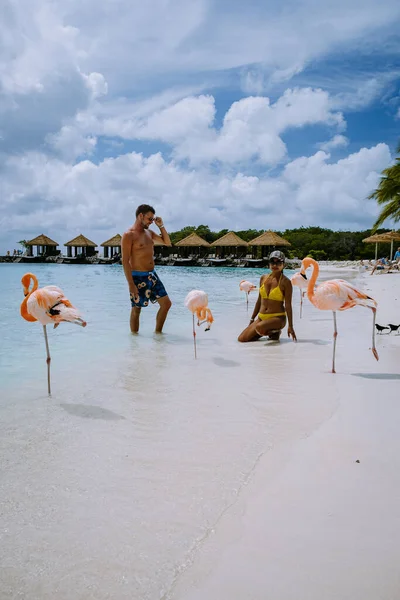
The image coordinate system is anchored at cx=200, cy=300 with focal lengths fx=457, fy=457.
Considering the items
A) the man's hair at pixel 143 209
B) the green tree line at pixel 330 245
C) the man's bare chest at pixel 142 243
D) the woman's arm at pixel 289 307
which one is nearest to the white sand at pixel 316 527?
the woman's arm at pixel 289 307

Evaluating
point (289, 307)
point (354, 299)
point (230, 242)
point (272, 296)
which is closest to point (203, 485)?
point (354, 299)

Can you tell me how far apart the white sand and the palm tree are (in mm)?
27493

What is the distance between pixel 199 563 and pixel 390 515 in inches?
35.5

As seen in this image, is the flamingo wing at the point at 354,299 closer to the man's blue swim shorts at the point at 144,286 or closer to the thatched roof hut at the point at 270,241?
the man's blue swim shorts at the point at 144,286

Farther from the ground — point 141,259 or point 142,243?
point 142,243

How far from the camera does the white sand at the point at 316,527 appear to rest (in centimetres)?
169

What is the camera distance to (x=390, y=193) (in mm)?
28078

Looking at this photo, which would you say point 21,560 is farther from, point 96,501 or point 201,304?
point 201,304

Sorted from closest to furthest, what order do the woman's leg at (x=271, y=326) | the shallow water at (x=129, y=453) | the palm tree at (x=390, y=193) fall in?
the shallow water at (x=129, y=453)
the woman's leg at (x=271, y=326)
the palm tree at (x=390, y=193)

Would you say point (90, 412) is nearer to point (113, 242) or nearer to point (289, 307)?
point (289, 307)

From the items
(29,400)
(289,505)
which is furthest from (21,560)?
(29,400)

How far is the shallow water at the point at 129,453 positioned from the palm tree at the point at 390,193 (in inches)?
978

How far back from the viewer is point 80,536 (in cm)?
203

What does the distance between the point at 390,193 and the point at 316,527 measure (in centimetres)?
2937
